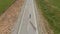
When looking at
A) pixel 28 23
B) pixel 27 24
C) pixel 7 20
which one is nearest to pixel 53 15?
pixel 28 23

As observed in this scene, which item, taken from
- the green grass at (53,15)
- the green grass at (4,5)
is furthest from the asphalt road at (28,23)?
the green grass at (4,5)

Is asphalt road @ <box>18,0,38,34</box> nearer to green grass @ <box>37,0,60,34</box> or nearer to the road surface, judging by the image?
the road surface

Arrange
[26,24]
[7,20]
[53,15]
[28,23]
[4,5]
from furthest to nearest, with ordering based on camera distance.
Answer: [4,5]
[53,15]
[7,20]
[28,23]
[26,24]

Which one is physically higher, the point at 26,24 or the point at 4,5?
the point at 4,5

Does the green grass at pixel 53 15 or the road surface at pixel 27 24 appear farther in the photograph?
the green grass at pixel 53 15

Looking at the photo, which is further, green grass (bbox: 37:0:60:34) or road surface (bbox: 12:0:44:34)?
green grass (bbox: 37:0:60:34)

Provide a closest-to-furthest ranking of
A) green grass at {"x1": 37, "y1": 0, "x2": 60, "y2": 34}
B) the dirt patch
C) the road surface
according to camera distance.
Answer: the road surface, the dirt patch, green grass at {"x1": 37, "y1": 0, "x2": 60, "y2": 34}

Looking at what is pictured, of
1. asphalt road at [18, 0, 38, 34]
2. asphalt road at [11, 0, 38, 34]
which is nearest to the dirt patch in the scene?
asphalt road at [11, 0, 38, 34]

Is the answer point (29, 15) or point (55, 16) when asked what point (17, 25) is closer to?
point (29, 15)

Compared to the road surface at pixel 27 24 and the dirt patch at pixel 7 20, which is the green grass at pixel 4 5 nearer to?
the dirt patch at pixel 7 20

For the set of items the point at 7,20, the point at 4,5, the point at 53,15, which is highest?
the point at 4,5

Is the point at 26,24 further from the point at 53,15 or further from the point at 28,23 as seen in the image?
the point at 53,15

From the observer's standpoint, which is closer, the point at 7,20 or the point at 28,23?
the point at 28,23

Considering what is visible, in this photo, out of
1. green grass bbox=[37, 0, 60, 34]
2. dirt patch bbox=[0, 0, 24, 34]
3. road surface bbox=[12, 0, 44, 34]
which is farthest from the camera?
green grass bbox=[37, 0, 60, 34]
